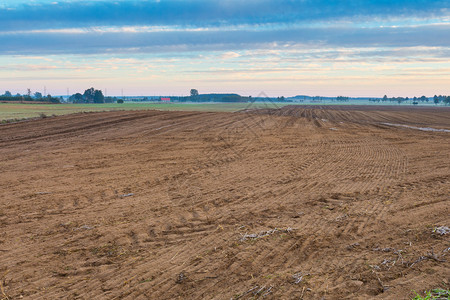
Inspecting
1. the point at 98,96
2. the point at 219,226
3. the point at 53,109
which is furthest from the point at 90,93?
the point at 219,226

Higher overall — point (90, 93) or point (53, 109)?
point (90, 93)

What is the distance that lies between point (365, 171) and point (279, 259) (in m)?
7.61

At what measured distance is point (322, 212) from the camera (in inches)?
312

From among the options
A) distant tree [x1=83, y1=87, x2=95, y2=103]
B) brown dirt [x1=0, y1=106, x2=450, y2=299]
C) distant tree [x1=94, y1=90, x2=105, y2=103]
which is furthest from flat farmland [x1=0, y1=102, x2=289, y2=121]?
distant tree [x1=83, y1=87, x2=95, y2=103]

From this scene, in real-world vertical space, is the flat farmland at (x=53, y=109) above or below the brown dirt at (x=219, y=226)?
above

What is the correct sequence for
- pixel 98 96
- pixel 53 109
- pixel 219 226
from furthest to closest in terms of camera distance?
pixel 98 96, pixel 53 109, pixel 219 226

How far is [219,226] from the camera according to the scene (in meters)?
7.04

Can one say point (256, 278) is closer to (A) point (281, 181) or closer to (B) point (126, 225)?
(B) point (126, 225)

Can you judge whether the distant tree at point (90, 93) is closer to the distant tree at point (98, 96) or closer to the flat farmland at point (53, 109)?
the distant tree at point (98, 96)

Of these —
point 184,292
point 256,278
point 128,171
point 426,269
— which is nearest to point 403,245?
point 426,269

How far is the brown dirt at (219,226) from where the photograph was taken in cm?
497

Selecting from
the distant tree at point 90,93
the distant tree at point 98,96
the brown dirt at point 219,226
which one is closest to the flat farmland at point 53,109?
the brown dirt at point 219,226

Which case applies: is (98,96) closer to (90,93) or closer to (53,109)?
(90,93)

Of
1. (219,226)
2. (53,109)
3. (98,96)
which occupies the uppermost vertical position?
(98,96)
